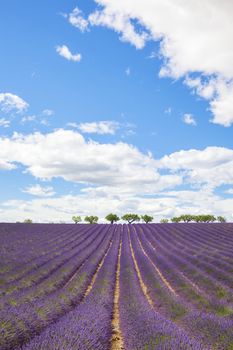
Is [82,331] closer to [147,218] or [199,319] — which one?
[199,319]

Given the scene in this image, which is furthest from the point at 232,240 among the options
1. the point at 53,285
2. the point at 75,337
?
the point at 75,337

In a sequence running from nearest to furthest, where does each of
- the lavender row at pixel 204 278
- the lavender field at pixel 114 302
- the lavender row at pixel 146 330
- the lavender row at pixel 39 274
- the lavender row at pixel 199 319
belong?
the lavender row at pixel 146 330 < the lavender field at pixel 114 302 < the lavender row at pixel 199 319 < the lavender row at pixel 39 274 < the lavender row at pixel 204 278

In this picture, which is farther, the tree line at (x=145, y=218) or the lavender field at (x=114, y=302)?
the tree line at (x=145, y=218)

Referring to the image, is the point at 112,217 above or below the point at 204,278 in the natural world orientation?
above

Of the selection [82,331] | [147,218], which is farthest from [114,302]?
[147,218]

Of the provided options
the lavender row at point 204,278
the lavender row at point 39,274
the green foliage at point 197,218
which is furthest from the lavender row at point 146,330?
the green foliage at point 197,218

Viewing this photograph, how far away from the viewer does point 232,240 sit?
26281 millimetres

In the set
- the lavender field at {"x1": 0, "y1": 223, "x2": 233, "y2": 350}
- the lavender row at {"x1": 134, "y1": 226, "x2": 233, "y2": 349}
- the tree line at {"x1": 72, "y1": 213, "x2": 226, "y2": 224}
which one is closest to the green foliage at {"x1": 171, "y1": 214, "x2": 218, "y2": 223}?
the tree line at {"x1": 72, "y1": 213, "x2": 226, "y2": 224}

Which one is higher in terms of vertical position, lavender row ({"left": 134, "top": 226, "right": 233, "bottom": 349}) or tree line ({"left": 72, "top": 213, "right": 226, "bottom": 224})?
tree line ({"left": 72, "top": 213, "right": 226, "bottom": 224})

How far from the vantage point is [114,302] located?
424 inches

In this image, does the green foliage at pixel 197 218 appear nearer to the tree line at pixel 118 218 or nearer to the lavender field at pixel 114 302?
the tree line at pixel 118 218

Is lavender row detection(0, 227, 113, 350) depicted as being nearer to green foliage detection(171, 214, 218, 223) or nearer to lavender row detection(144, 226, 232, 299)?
lavender row detection(144, 226, 232, 299)

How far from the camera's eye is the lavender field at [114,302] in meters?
5.78

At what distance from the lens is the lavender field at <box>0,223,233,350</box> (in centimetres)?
578
